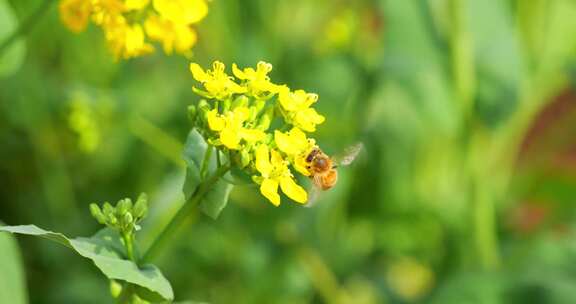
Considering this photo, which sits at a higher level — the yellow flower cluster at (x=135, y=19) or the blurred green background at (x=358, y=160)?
the blurred green background at (x=358, y=160)

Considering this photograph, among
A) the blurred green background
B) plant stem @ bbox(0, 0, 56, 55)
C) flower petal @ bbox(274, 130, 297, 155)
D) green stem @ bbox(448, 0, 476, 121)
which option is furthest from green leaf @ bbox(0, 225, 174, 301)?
green stem @ bbox(448, 0, 476, 121)

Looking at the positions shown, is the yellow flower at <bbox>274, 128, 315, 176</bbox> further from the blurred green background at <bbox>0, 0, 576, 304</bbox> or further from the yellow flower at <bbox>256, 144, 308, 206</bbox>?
the blurred green background at <bbox>0, 0, 576, 304</bbox>

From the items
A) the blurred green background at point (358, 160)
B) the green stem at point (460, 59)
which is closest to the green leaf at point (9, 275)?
the blurred green background at point (358, 160)

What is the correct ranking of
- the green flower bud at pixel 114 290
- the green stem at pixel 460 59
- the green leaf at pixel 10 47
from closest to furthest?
1. the green flower bud at pixel 114 290
2. the green leaf at pixel 10 47
3. the green stem at pixel 460 59

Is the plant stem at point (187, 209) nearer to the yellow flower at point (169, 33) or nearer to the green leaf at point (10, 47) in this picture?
the yellow flower at point (169, 33)

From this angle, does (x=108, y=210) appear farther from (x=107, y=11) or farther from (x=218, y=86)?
(x=107, y=11)
